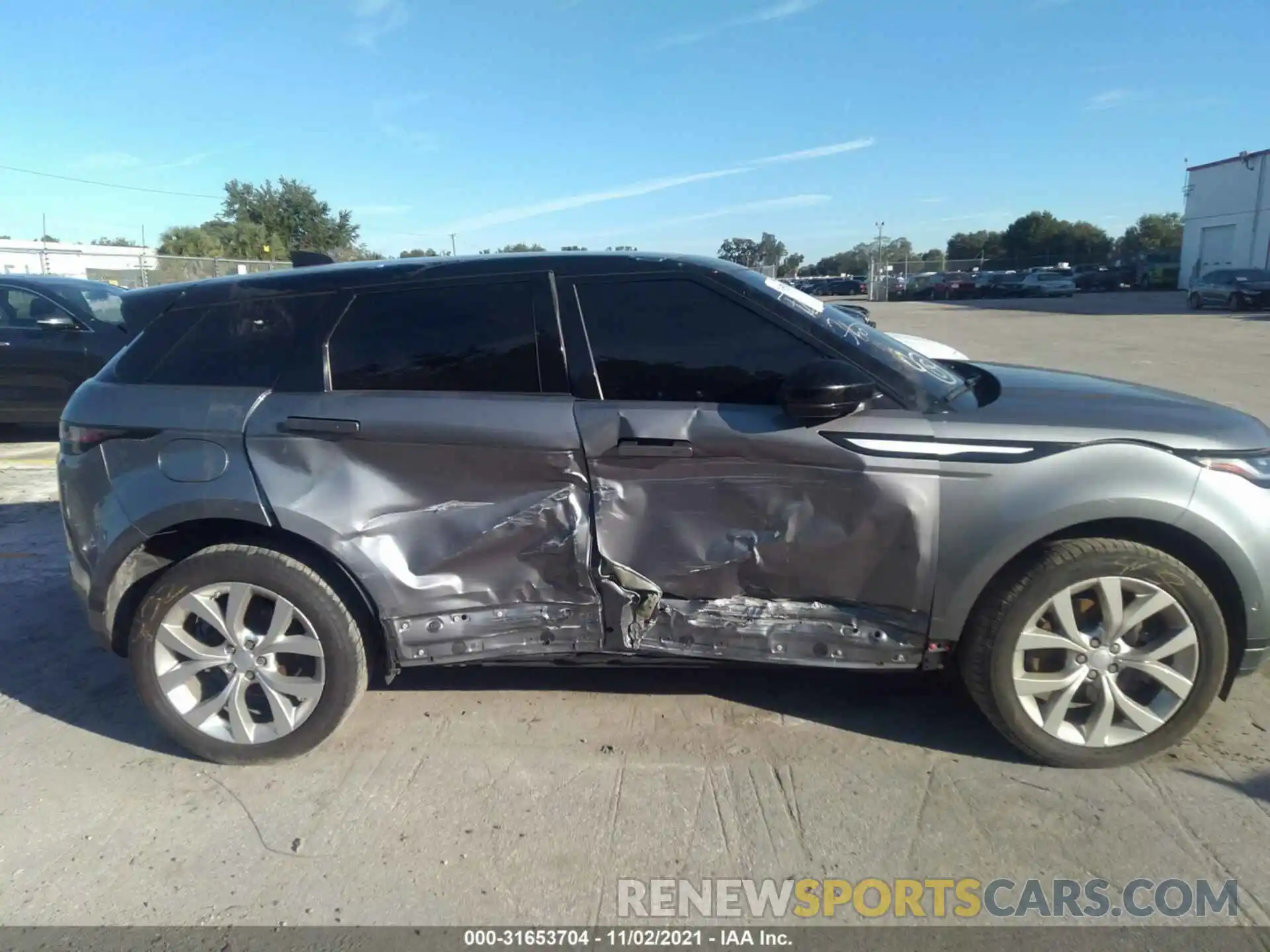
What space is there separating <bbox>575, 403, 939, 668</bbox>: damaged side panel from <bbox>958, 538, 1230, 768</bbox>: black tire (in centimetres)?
22

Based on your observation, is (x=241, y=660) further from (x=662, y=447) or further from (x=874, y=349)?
(x=874, y=349)

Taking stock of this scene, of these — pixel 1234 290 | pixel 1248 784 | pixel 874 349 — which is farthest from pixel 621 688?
pixel 1234 290

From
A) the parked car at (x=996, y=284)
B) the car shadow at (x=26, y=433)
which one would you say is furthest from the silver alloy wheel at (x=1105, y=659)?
the parked car at (x=996, y=284)

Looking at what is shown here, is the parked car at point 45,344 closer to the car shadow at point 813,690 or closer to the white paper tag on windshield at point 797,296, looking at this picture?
the car shadow at point 813,690

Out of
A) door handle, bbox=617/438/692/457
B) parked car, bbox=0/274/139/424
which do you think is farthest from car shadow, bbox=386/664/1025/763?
parked car, bbox=0/274/139/424

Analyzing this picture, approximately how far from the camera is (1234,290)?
30.7 meters

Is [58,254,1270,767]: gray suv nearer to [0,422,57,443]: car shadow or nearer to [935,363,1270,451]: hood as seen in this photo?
[935,363,1270,451]: hood

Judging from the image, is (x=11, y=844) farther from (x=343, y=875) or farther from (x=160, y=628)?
(x=343, y=875)

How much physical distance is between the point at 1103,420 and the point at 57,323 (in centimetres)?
970

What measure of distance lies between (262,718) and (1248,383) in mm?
13501

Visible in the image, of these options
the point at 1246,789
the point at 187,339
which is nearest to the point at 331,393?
the point at 187,339

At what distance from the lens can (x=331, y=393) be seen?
329cm

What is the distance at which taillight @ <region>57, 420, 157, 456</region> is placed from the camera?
3311mm

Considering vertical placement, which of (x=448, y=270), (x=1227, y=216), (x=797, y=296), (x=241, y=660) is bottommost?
(x=241, y=660)
